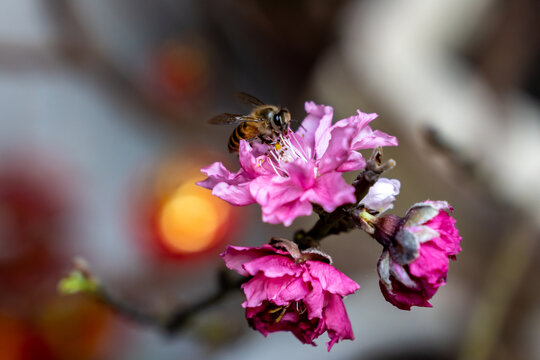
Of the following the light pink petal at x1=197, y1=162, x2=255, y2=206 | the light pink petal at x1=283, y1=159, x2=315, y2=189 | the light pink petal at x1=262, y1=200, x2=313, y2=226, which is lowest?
the light pink petal at x1=197, y1=162, x2=255, y2=206

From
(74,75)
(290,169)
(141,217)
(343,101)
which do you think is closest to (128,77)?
(74,75)

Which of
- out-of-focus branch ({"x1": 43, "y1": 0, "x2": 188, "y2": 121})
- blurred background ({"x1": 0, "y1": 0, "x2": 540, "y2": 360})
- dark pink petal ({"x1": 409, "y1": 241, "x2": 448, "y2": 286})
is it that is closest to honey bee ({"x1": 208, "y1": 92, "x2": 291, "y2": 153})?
dark pink petal ({"x1": 409, "y1": 241, "x2": 448, "y2": 286})

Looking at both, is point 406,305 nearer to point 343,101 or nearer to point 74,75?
point 343,101

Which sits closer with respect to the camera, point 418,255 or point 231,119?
point 418,255

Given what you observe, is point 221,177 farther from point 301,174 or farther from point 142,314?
point 142,314

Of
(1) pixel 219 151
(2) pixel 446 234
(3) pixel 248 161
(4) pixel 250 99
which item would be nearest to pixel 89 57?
(1) pixel 219 151

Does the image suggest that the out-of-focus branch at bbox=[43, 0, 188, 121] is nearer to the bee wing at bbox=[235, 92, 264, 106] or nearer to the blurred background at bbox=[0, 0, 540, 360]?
the blurred background at bbox=[0, 0, 540, 360]
